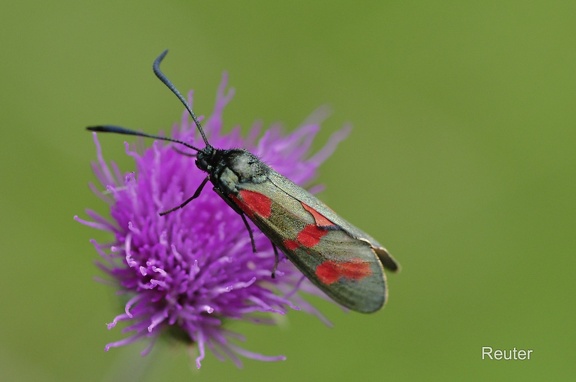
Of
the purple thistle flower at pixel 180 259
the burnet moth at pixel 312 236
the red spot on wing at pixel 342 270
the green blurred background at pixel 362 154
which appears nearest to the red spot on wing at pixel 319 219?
Answer: the burnet moth at pixel 312 236

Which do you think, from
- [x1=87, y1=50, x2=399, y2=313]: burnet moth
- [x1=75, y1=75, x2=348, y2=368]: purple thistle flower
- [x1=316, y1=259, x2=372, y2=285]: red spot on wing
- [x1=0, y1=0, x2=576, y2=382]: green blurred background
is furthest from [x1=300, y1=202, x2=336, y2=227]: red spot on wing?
[x1=0, y1=0, x2=576, y2=382]: green blurred background

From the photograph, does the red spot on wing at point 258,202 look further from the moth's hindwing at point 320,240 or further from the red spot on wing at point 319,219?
the red spot on wing at point 319,219

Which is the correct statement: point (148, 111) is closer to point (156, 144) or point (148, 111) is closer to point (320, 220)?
point (156, 144)

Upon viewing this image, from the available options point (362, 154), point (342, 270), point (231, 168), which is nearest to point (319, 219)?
point (342, 270)

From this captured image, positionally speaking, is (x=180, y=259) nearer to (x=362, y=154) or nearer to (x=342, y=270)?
(x=342, y=270)

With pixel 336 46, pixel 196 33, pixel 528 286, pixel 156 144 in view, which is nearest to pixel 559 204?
pixel 528 286

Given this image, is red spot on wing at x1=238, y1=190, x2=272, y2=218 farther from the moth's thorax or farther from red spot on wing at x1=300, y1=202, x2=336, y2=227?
red spot on wing at x1=300, y1=202, x2=336, y2=227
